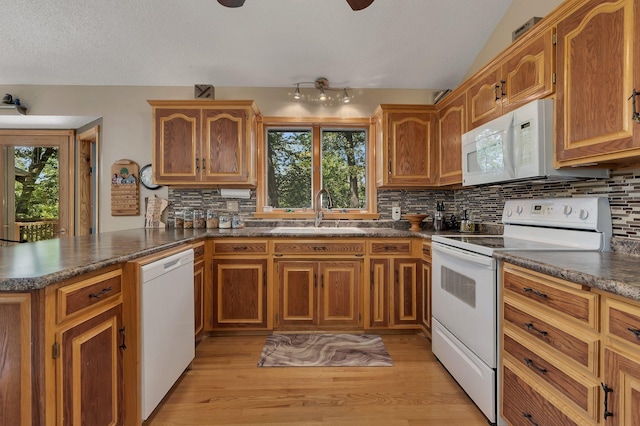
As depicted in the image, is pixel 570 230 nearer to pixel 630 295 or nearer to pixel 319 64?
pixel 630 295

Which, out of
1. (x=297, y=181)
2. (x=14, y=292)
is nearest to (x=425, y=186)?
(x=297, y=181)

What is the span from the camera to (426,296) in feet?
8.34

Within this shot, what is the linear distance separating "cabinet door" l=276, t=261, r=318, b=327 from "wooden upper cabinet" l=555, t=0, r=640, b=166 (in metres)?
1.85

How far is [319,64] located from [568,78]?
2.03m

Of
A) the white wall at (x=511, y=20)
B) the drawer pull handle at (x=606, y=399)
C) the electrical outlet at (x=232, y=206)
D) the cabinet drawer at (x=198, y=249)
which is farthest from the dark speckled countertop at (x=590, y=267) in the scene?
the electrical outlet at (x=232, y=206)

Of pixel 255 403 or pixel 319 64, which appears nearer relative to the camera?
pixel 255 403

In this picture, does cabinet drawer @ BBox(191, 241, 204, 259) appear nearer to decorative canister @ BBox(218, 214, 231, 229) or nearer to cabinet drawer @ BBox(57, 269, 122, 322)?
decorative canister @ BBox(218, 214, 231, 229)

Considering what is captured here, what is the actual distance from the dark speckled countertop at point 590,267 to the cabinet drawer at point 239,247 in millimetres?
1738

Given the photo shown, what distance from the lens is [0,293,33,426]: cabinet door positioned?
989 millimetres

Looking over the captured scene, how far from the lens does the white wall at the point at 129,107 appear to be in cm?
309

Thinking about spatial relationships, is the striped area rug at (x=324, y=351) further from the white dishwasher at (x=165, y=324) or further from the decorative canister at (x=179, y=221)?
the decorative canister at (x=179, y=221)

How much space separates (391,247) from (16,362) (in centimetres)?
227

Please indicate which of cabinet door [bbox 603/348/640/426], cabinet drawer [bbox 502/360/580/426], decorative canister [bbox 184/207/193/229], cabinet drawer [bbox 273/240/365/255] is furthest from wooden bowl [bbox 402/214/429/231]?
decorative canister [bbox 184/207/193/229]

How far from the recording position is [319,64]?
9.68ft
